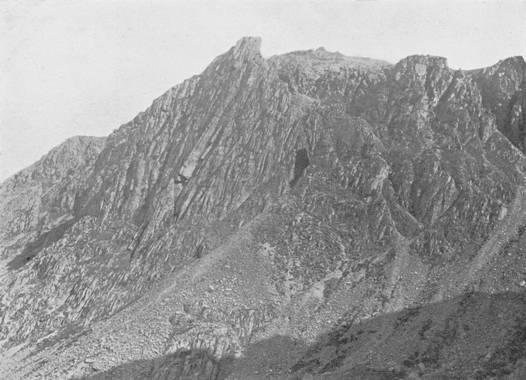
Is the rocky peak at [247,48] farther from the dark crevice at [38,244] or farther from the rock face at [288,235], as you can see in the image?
the dark crevice at [38,244]

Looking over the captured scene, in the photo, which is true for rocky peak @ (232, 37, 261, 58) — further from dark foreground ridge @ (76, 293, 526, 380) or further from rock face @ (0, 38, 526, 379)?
dark foreground ridge @ (76, 293, 526, 380)

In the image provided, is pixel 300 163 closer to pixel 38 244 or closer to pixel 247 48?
pixel 247 48

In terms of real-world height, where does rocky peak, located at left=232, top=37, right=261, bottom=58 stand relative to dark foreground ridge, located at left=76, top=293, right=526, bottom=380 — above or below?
above

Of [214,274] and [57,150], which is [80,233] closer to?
[214,274]

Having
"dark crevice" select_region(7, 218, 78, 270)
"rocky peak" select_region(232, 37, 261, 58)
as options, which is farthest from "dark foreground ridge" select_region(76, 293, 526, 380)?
"rocky peak" select_region(232, 37, 261, 58)

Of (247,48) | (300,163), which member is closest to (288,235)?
Answer: (300,163)

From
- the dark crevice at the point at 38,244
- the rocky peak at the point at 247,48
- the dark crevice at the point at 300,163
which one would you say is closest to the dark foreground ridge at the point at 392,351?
the dark crevice at the point at 300,163
